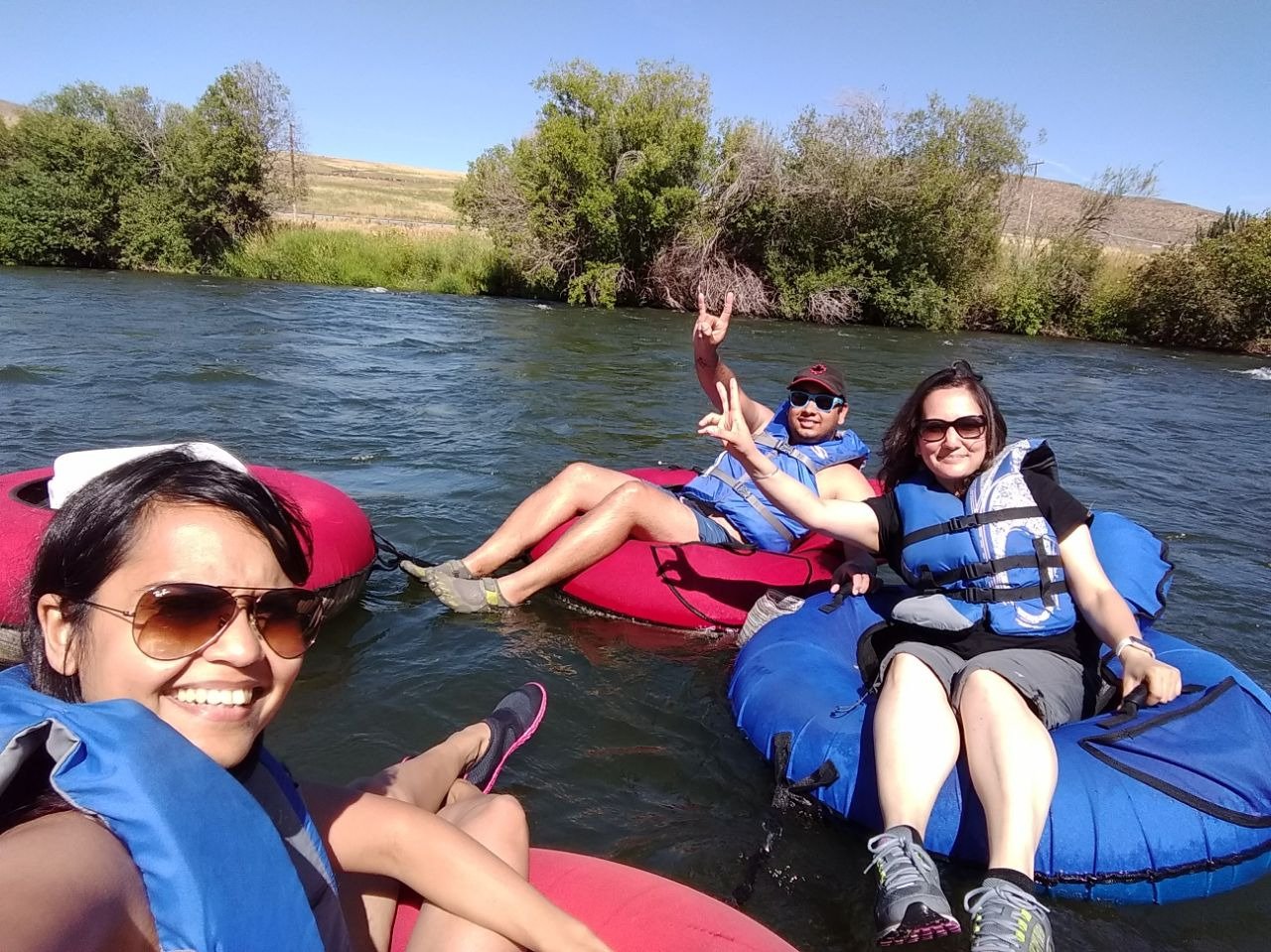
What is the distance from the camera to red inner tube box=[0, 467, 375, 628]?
3166 mm

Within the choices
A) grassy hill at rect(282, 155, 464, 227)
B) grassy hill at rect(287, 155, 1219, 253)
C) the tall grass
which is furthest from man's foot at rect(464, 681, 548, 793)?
grassy hill at rect(282, 155, 464, 227)

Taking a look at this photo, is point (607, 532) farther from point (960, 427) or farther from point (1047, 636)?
point (1047, 636)

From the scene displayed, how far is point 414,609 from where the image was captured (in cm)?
419

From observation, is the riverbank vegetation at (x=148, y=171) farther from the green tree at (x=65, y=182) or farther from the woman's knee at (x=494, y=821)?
the woman's knee at (x=494, y=821)

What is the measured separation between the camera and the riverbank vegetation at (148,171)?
2250 cm

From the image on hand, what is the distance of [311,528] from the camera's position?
3.29 meters

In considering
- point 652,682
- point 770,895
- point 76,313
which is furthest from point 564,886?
point 76,313

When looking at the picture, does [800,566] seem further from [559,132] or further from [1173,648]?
[559,132]

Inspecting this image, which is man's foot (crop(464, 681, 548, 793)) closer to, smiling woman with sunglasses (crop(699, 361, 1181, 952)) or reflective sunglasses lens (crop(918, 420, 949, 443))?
smiling woman with sunglasses (crop(699, 361, 1181, 952))

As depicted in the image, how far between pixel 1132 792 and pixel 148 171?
2725 centimetres

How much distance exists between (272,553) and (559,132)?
1999 centimetres

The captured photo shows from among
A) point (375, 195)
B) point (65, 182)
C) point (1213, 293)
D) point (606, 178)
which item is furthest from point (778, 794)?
point (375, 195)

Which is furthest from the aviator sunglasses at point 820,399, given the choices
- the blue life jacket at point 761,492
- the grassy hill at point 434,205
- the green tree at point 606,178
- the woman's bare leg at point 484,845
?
the grassy hill at point 434,205

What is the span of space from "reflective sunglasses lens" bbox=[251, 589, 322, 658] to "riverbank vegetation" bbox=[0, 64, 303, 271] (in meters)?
24.8
